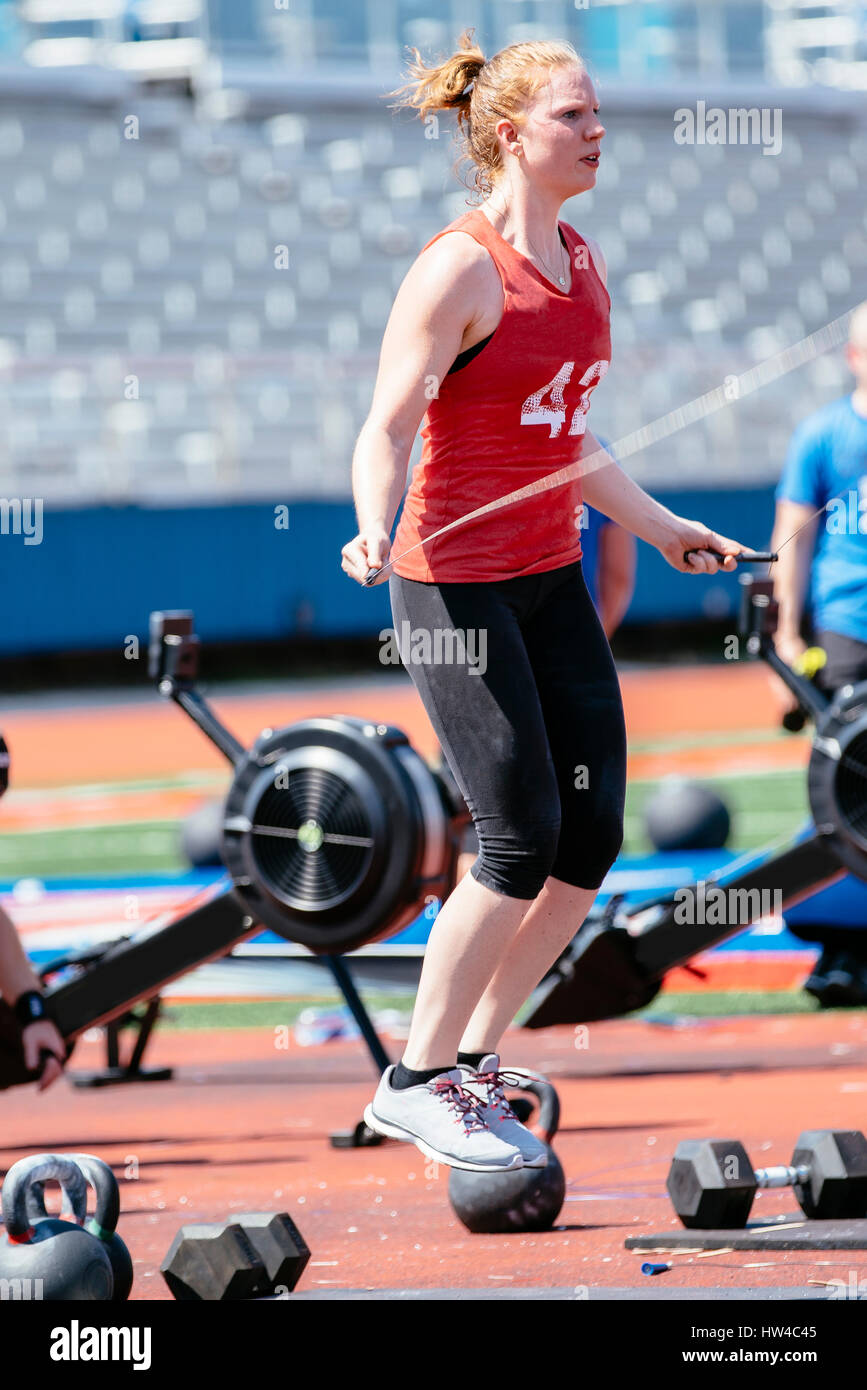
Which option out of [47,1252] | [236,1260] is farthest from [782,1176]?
[47,1252]

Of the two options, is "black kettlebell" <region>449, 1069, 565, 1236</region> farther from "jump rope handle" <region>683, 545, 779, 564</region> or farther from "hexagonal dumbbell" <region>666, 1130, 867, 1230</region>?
"jump rope handle" <region>683, 545, 779, 564</region>

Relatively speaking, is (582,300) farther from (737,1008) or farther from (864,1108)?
(737,1008)

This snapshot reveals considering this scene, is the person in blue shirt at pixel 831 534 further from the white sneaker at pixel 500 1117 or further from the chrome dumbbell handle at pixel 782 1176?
the white sneaker at pixel 500 1117

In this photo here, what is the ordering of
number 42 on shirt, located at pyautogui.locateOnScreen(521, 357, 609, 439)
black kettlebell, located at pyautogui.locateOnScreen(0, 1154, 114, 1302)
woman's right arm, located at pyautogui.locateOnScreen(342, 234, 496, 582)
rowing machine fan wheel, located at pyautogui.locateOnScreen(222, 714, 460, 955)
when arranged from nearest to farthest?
1. black kettlebell, located at pyautogui.locateOnScreen(0, 1154, 114, 1302)
2. woman's right arm, located at pyautogui.locateOnScreen(342, 234, 496, 582)
3. number 42 on shirt, located at pyautogui.locateOnScreen(521, 357, 609, 439)
4. rowing machine fan wheel, located at pyautogui.locateOnScreen(222, 714, 460, 955)

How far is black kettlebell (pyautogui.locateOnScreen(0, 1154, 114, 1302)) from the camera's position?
2994 millimetres

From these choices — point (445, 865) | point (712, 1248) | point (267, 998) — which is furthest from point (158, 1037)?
point (712, 1248)

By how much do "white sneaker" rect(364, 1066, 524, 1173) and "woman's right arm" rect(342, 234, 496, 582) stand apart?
0.94 meters

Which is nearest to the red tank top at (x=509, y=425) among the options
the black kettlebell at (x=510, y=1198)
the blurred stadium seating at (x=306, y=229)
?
the black kettlebell at (x=510, y=1198)

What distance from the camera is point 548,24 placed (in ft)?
92.9

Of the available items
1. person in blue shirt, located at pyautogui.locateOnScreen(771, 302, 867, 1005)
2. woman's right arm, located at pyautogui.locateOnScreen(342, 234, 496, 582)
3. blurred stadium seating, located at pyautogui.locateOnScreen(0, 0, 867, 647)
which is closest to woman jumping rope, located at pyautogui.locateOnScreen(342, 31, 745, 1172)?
woman's right arm, located at pyautogui.locateOnScreen(342, 234, 496, 582)

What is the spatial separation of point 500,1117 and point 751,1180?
464 mm

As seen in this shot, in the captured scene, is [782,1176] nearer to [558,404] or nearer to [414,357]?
[558,404]

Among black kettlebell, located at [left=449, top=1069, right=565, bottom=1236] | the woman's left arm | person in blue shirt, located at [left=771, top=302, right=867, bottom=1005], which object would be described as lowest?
black kettlebell, located at [left=449, top=1069, right=565, bottom=1236]
